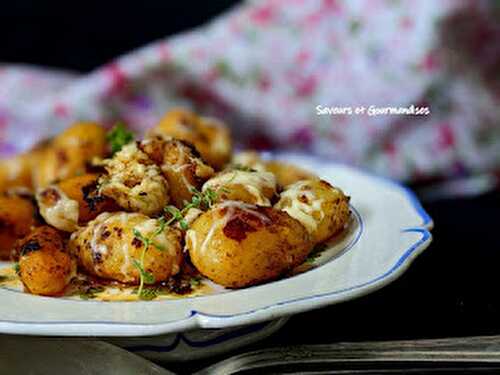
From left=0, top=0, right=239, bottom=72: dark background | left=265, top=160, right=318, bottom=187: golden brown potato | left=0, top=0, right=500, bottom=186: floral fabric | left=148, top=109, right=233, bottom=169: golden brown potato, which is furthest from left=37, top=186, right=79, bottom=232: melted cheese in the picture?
left=0, top=0, right=239, bottom=72: dark background

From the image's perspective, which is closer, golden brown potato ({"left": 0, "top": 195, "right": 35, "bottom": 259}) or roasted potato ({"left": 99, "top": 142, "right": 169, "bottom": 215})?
roasted potato ({"left": 99, "top": 142, "right": 169, "bottom": 215})

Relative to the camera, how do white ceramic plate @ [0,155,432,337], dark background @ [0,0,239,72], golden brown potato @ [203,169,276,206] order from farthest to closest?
dark background @ [0,0,239,72] → golden brown potato @ [203,169,276,206] → white ceramic plate @ [0,155,432,337]

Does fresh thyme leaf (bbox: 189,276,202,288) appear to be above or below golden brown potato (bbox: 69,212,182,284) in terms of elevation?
below

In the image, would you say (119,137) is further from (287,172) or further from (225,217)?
(225,217)

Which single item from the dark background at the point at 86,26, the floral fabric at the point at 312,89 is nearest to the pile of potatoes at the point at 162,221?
the floral fabric at the point at 312,89

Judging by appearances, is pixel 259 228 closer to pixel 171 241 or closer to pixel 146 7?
pixel 171 241

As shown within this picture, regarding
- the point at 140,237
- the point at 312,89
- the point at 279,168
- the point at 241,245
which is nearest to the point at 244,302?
the point at 241,245

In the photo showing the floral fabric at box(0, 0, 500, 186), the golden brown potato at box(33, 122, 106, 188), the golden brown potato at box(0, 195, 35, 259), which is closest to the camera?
the golden brown potato at box(0, 195, 35, 259)

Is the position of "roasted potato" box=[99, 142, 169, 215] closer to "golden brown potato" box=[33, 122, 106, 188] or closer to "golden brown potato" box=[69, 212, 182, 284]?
"golden brown potato" box=[69, 212, 182, 284]

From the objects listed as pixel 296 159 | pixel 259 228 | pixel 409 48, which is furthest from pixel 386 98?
pixel 259 228
